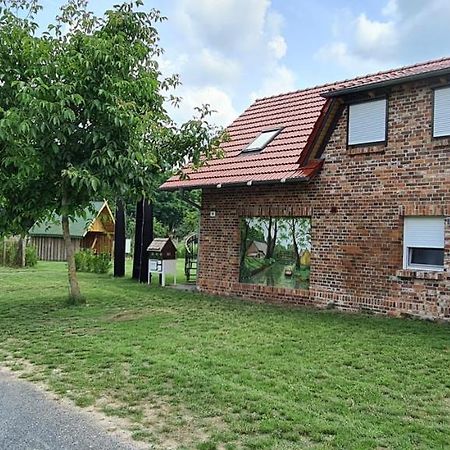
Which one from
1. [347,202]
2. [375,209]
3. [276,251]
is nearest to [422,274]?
[375,209]

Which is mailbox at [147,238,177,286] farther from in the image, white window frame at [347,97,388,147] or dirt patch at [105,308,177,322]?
white window frame at [347,97,388,147]

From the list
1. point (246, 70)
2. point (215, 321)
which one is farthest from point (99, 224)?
point (215, 321)

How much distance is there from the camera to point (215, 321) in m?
9.95

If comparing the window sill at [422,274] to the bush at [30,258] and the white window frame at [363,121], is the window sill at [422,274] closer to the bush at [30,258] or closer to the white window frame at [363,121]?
the white window frame at [363,121]

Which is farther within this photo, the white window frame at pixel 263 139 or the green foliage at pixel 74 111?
the white window frame at pixel 263 139

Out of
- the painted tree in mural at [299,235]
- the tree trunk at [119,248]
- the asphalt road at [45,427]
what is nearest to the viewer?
the asphalt road at [45,427]

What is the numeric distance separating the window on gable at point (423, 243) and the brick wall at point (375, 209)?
140 mm

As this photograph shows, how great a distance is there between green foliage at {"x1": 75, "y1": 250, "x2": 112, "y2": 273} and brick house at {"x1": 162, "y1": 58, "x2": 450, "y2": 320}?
9.30 metres

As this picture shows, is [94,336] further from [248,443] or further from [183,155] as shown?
[183,155]

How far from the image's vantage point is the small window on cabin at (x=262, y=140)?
1428cm

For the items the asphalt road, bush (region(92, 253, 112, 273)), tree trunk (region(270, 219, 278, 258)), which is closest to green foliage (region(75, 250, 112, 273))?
bush (region(92, 253, 112, 273))

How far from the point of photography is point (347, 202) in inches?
452

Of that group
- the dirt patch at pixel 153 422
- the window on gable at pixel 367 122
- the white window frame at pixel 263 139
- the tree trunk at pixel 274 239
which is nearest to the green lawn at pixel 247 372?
the dirt patch at pixel 153 422

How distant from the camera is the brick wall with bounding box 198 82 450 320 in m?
10.1
